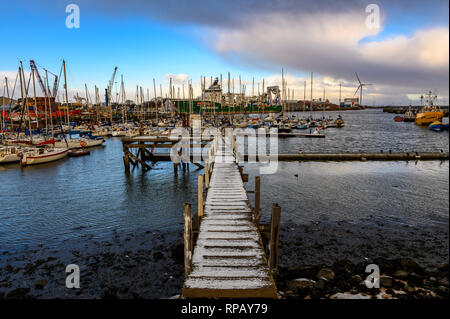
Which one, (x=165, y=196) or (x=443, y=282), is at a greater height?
(x=165, y=196)

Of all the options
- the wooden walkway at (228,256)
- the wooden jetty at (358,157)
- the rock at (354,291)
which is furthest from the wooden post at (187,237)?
the wooden jetty at (358,157)

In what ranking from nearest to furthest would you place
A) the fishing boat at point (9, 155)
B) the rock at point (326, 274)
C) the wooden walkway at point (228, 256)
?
the wooden walkway at point (228, 256) < the rock at point (326, 274) < the fishing boat at point (9, 155)

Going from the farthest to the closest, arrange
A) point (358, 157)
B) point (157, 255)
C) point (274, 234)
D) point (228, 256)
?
point (358, 157), point (157, 255), point (274, 234), point (228, 256)

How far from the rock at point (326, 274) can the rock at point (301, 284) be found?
19.0 inches

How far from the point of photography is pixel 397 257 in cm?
1202

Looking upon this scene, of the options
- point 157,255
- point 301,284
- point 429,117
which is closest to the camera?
point 301,284

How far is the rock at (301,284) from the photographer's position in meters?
9.58

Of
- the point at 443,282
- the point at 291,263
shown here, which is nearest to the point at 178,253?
the point at 291,263

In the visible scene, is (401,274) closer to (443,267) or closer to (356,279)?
(356,279)

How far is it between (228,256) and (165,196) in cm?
1313

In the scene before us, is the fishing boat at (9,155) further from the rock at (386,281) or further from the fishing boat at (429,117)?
the fishing boat at (429,117)

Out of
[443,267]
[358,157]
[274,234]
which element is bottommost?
[443,267]

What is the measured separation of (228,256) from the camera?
813cm
